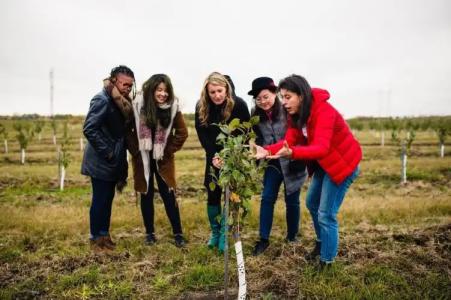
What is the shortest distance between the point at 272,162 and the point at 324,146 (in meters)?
1.30

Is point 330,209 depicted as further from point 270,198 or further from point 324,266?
point 270,198

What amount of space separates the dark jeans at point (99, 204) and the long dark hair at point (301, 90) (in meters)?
2.74

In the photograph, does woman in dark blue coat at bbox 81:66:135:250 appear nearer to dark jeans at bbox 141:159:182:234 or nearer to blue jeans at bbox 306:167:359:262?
dark jeans at bbox 141:159:182:234

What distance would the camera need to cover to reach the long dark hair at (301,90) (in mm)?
3365

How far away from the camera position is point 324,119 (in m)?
3.30

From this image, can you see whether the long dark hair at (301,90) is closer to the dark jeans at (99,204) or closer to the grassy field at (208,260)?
the grassy field at (208,260)

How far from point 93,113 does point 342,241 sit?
3936 millimetres

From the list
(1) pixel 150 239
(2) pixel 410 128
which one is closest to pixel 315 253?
(1) pixel 150 239

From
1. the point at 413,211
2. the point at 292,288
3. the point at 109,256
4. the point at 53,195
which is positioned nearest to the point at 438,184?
the point at 413,211

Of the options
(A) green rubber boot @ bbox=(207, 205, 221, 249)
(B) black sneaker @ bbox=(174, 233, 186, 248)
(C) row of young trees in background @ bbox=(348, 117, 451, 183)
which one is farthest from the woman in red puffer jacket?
(C) row of young trees in background @ bbox=(348, 117, 451, 183)

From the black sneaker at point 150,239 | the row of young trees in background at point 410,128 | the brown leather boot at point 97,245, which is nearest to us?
the brown leather boot at point 97,245

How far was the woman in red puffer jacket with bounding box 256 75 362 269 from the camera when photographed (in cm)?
326

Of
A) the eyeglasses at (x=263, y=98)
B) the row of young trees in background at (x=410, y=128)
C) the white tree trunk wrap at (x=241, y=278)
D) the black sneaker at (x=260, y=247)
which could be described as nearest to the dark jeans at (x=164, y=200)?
the black sneaker at (x=260, y=247)

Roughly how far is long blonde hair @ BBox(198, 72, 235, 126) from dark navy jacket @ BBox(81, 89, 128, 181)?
3.65 feet
